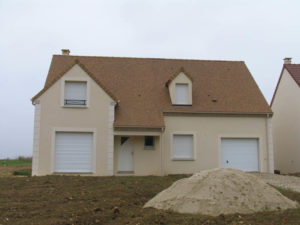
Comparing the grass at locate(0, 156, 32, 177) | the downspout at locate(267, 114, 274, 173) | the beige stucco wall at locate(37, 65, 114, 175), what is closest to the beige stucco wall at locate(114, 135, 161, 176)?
the beige stucco wall at locate(37, 65, 114, 175)

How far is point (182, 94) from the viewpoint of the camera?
20.5m

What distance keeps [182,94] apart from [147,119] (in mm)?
2852

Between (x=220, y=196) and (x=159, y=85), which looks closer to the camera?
(x=220, y=196)

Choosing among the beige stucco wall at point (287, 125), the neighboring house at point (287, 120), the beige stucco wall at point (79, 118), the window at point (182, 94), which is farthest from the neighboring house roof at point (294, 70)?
the beige stucco wall at point (79, 118)

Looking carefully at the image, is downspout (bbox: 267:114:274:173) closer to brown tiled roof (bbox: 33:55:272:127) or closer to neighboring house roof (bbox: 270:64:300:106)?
brown tiled roof (bbox: 33:55:272:127)

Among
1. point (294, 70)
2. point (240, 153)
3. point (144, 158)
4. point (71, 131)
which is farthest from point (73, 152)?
point (294, 70)

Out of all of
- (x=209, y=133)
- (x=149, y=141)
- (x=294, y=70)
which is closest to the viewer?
(x=149, y=141)

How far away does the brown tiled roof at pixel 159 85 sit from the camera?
19500 millimetres

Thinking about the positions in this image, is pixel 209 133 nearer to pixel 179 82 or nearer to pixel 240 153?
pixel 240 153

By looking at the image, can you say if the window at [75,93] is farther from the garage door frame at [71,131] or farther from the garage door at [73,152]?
the garage door at [73,152]

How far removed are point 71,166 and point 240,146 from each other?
363 inches

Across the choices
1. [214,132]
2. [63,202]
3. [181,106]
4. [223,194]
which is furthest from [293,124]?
[63,202]

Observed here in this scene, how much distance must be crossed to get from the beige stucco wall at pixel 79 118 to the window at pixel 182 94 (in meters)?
4.06

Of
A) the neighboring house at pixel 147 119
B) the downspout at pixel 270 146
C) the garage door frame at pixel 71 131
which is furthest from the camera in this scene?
the downspout at pixel 270 146
